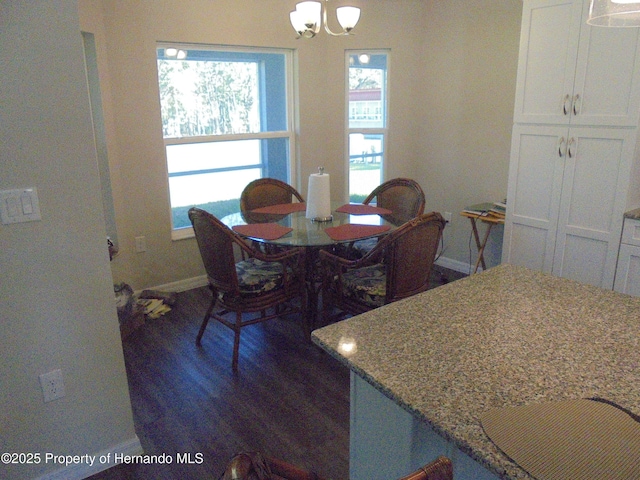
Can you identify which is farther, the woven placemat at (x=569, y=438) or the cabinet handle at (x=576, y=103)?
A: the cabinet handle at (x=576, y=103)

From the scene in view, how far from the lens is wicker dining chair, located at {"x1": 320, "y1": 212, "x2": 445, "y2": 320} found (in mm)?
2578

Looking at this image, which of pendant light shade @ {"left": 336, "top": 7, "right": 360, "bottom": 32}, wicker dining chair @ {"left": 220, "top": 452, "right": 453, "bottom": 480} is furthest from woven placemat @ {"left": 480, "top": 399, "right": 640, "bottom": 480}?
pendant light shade @ {"left": 336, "top": 7, "right": 360, "bottom": 32}

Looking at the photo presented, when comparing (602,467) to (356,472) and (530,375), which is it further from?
(356,472)

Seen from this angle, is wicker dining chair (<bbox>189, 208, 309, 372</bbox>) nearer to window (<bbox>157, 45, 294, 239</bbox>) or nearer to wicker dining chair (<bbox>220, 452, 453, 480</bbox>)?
window (<bbox>157, 45, 294, 239</bbox>)

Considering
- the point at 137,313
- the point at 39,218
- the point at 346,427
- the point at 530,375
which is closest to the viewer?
the point at 530,375

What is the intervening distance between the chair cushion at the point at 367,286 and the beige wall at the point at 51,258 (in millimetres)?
1327

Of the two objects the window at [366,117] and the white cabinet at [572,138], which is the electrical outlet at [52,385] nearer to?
the white cabinet at [572,138]

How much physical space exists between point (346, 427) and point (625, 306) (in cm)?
136

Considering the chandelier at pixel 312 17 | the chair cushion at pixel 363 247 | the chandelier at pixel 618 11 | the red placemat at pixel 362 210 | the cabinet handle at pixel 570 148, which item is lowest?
the chair cushion at pixel 363 247

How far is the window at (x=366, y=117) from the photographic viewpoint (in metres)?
4.43

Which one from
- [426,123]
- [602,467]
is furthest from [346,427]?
[426,123]

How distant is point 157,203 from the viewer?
380cm

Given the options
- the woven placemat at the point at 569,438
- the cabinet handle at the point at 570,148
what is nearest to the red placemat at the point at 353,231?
the cabinet handle at the point at 570,148

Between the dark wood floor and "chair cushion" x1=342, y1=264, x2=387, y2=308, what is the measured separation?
0.43m
